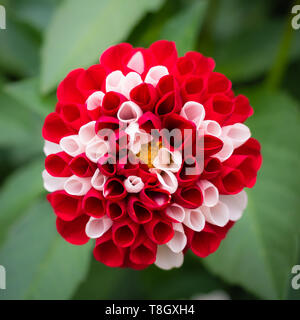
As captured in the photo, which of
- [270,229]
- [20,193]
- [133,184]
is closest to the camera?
[133,184]

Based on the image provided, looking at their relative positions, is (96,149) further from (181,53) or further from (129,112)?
(181,53)

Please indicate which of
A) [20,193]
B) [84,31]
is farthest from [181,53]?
[20,193]

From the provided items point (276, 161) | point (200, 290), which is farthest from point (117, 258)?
point (200, 290)

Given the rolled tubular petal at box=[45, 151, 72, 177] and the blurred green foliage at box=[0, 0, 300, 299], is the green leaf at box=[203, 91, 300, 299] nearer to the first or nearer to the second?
the blurred green foliage at box=[0, 0, 300, 299]

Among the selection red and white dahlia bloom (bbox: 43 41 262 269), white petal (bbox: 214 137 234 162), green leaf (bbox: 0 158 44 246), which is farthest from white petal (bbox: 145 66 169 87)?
green leaf (bbox: 0 158 44 246)

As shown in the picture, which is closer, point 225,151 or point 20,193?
point 225,151

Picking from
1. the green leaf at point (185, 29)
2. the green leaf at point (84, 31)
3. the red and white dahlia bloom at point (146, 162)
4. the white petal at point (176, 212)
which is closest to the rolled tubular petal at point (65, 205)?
the red and white dahlia bloom at point (146, 162)
